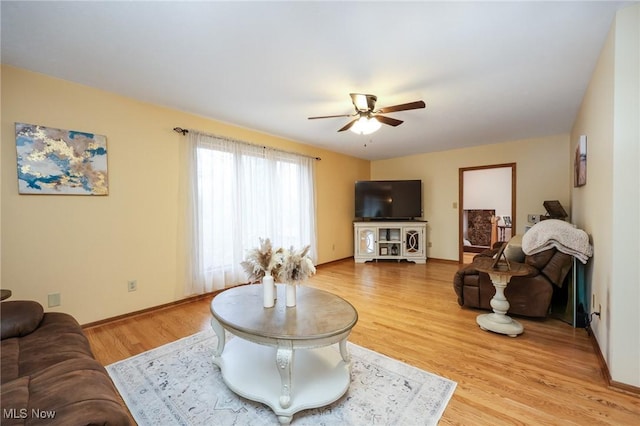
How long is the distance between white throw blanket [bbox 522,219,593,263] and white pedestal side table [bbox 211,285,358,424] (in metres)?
2.19

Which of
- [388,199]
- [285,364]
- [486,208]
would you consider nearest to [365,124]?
[285,364]

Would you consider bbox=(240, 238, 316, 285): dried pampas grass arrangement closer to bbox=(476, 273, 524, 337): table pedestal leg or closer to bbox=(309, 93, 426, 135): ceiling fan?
bbox=(309, 93, 426, 135): ceiling fan

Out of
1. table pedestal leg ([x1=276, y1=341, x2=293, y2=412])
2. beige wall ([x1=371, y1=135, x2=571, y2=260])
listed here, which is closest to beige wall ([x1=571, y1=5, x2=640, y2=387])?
table pedestal leg ([x1=276, y1=341, x2=293, y2=412])

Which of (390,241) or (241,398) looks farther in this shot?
(390,241)

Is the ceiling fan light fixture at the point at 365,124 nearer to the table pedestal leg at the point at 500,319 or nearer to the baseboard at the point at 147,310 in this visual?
the table pedestal leg at the point at 500,319

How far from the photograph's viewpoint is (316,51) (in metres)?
2.03

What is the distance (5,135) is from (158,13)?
1827 mm

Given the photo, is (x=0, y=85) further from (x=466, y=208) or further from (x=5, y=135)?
(x=466, y=208)

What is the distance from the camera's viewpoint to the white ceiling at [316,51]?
1626 millimetres

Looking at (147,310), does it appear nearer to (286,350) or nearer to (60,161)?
(60,161)

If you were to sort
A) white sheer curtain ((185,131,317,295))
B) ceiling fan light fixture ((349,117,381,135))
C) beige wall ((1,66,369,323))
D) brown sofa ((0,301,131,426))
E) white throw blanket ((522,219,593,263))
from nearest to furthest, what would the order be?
brown sofa ((0,301,131,426))
beige wall ((1,66,369,323))
white throw blanket ((522,219,593,263))
ceiling fan light fixture ((349,117,381,135))
white sheer curtain ((185,131,317,295))

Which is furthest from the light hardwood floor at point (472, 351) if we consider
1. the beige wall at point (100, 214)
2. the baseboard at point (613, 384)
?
the beige wall at point (100, 214)

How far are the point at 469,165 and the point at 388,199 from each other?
1694mm

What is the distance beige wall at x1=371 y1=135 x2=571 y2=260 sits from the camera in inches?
178
